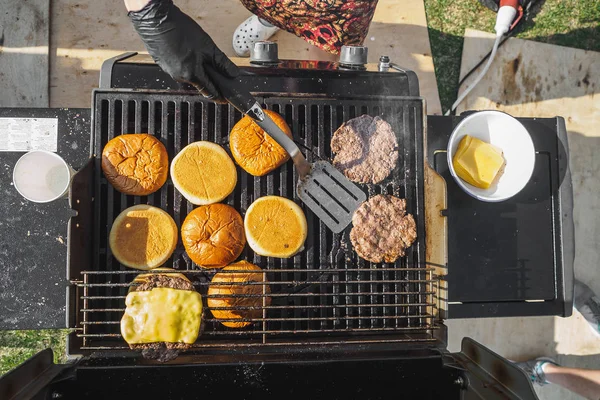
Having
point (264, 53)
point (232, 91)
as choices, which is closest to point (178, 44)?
point (232, 91)

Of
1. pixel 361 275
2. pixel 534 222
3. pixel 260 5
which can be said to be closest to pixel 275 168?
pixel 361 275

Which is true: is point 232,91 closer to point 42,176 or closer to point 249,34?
point 42,176

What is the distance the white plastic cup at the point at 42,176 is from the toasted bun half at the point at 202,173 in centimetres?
66

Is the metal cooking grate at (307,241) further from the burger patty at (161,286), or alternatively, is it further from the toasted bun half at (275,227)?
the burger patty at (161,286)

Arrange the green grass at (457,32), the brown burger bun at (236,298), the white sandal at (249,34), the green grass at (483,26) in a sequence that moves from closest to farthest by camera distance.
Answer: the brown burger bun at (236,298) → the white sandal at (249,34) → the green grass at (457,32) → the green grass at (483,26)

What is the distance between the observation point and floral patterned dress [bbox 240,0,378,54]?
2924 mm

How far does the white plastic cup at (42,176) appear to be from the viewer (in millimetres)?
2686

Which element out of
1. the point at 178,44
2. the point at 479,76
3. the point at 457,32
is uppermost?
the point at 457,32

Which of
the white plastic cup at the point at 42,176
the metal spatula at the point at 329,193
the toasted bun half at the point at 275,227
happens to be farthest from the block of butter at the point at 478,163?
the white plastic cup at the point at 42,176

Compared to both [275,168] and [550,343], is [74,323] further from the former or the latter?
[550,343]

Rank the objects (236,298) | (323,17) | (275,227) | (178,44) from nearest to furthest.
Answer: (178,44)
(236,298)
(275,227)
(323,17)

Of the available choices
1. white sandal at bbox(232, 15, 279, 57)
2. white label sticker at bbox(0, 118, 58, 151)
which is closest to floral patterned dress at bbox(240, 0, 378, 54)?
white sandal at bbox(232, 15, 279, 57)

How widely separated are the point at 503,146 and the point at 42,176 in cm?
288

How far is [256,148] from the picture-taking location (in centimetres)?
271
